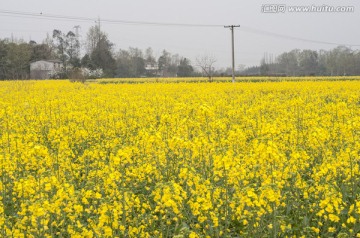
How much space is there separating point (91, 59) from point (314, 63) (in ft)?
170

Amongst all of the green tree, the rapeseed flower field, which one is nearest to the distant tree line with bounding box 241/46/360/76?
the green tree

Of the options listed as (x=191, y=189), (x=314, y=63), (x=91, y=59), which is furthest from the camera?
(x=314, y=63)

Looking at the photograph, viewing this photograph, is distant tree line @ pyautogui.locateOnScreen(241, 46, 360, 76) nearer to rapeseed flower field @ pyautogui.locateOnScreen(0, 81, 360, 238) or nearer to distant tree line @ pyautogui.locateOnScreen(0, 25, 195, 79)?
distant tree line @ pyautogui.locateOnScreen(0, 25, 195, 79)

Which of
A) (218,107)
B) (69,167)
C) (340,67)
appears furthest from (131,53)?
(69,167)

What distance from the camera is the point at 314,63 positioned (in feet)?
303

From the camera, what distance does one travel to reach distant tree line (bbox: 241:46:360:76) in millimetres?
81000

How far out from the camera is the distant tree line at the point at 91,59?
5931 centimetres

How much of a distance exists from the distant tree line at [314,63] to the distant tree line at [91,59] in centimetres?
1626

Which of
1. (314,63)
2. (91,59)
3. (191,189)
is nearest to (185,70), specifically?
(91,59)

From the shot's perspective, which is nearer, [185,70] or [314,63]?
[185,70]

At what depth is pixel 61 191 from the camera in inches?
141

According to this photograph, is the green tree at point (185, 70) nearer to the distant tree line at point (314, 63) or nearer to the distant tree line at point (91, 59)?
the distant tree line at point (91, 59)

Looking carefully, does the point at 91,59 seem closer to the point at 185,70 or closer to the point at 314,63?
the point at 185,70

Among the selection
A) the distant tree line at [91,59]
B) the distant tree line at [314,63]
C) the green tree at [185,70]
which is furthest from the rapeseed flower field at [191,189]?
the distant tree line at [314,63]
